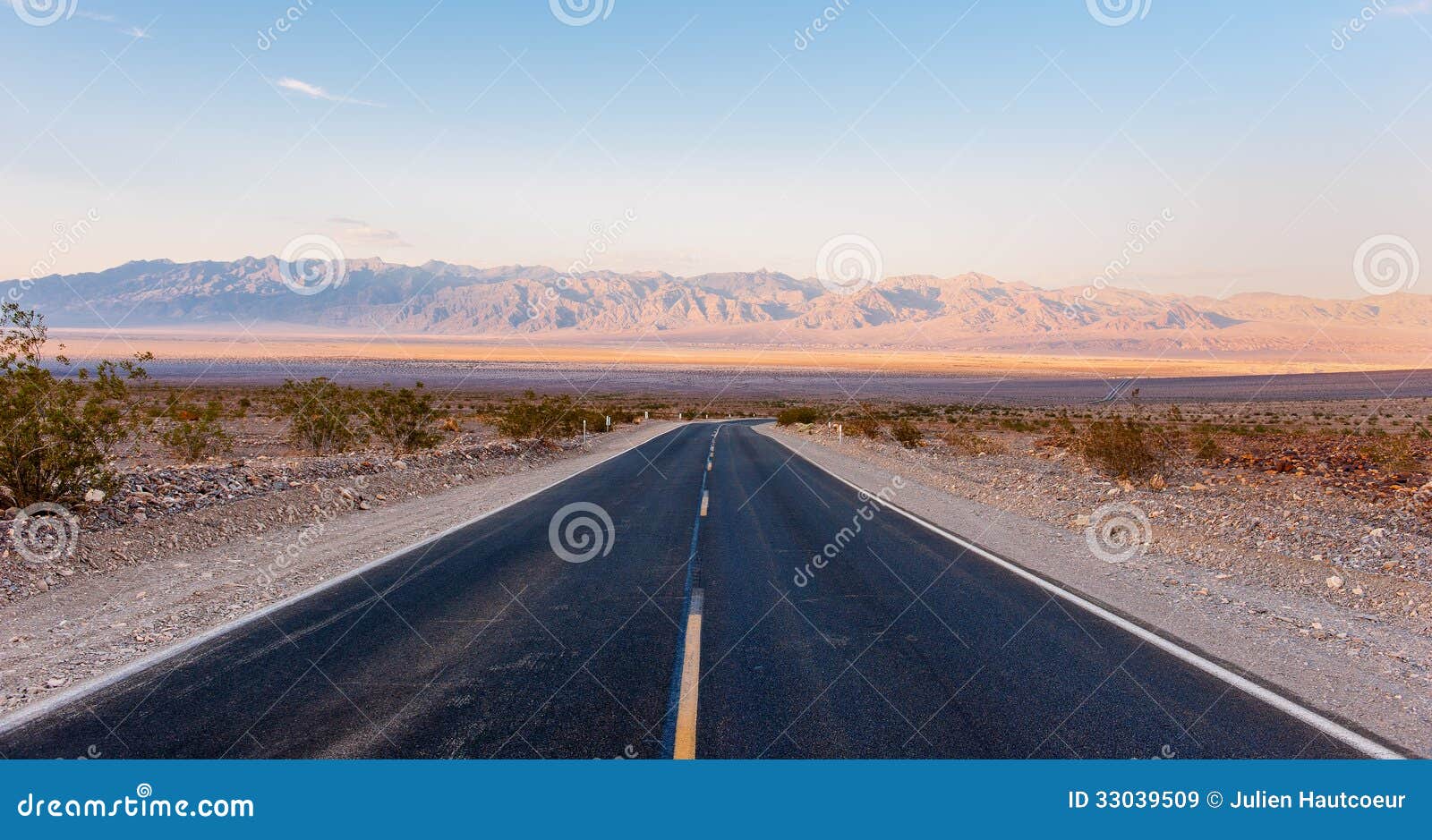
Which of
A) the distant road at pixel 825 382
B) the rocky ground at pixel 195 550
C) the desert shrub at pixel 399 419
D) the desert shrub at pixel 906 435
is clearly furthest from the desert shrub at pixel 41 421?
the distant road at pixel 825 382

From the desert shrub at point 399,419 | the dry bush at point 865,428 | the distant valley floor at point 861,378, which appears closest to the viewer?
the desert shrub at point 399,419

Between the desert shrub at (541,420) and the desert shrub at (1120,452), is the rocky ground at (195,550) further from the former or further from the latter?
the desert shrub at (1120,452)

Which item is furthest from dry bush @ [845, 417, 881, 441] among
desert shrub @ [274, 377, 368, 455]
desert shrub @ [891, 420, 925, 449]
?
desert shrub @ [274, 377, 368, 455]

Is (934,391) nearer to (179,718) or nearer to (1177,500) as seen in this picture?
(1177,500)

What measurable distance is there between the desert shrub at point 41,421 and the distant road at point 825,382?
7256cm

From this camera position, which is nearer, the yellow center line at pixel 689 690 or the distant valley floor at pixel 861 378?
the yellow center line at pixel 689 690

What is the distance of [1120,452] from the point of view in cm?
1925

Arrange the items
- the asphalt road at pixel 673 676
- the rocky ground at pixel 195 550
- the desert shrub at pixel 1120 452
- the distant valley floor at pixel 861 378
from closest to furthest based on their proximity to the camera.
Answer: the asphalt road at pixel 673 676, the rocky ground at pixel 195 550, the desert shrub at pixel 1120 452, the distant valley floor at pixel 861 378

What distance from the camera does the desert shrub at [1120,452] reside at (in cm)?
1916

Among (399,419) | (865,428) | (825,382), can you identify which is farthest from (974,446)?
(825,382)

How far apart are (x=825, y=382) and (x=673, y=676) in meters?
149

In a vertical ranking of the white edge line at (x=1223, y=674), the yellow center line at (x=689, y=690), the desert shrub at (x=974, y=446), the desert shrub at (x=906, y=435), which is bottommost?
the desert shrub at (x=974, y=446)

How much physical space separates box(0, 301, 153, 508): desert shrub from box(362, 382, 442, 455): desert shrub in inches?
551

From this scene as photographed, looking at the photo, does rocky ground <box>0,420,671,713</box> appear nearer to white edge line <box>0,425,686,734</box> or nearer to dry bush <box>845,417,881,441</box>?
white edge line <box>0,425,686,734</box>
